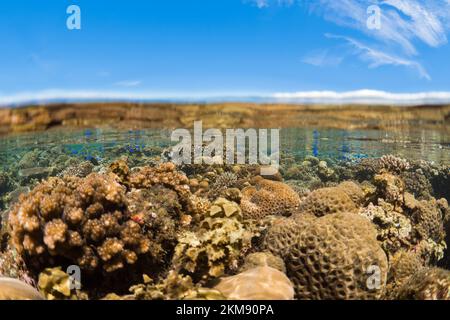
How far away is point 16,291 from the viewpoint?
540cm

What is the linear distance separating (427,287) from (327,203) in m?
2.25

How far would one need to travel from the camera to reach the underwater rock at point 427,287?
604 centimetres

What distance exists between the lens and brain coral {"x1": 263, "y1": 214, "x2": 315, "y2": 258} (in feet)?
21.5

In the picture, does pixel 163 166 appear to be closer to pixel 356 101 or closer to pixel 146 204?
pixel 146 204

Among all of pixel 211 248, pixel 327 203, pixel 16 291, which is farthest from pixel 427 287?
pixel 16 291

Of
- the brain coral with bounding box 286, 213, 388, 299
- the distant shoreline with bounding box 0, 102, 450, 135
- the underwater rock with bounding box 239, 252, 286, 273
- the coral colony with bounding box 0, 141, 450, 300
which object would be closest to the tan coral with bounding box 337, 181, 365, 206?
the coral colony with bounding box 0, 141, 450, 300

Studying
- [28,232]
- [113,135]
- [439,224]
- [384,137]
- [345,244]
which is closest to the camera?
[28,232]

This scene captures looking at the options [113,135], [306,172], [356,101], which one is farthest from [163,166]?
[306,172]

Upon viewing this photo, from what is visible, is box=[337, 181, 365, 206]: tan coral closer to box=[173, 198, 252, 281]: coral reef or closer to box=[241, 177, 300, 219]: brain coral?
box=[241, 177, 300, 219]: brain coral

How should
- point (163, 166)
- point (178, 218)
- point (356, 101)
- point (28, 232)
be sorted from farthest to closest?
point (356, 101), point (163, 166), point (178, 218), point (28, 232)

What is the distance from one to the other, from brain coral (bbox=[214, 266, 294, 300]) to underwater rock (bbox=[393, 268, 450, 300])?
2.22 meters
